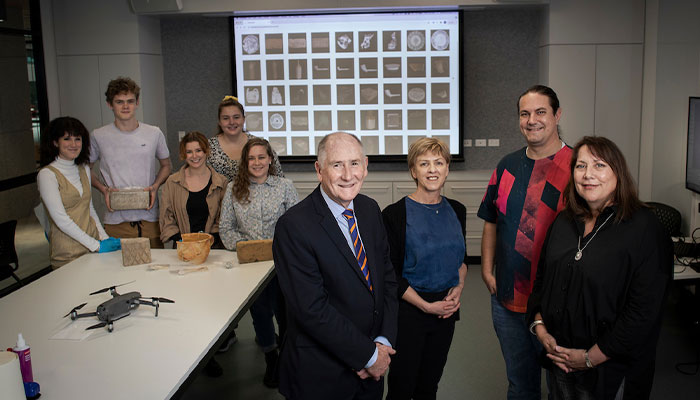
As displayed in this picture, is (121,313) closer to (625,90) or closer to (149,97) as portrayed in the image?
(149,97)

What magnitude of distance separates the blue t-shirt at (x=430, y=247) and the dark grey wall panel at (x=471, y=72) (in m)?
3.58

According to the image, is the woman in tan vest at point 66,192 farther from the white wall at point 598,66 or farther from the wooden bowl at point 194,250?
the white wall at point 598,66

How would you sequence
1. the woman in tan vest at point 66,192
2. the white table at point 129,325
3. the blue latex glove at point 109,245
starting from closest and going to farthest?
the white table at point 129,325 → the woman in tan vest at point 66,192 → the blue latex glove at point 109,245

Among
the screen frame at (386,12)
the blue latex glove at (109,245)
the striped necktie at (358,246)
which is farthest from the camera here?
the screen frame at (386,12)

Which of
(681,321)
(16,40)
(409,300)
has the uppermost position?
(16,40)

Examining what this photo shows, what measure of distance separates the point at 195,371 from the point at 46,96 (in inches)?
175

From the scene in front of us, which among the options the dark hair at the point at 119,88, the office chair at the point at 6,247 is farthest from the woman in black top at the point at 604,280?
the office chair at the point at 6,247

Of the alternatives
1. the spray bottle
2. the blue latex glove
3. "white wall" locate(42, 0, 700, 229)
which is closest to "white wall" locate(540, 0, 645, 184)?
"white wall" locate(42, 0, 700, 229)

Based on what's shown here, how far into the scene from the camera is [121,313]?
8.09 ft

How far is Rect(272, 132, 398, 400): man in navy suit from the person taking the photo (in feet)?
6.59

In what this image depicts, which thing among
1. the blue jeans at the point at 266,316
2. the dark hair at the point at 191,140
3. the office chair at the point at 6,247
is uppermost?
the dark hair at the point at 191,140

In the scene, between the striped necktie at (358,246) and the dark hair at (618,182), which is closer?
the dark hair at (618,182)

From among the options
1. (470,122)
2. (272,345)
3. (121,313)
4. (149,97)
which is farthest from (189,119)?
(121,313)

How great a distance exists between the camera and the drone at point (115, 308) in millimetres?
2398
